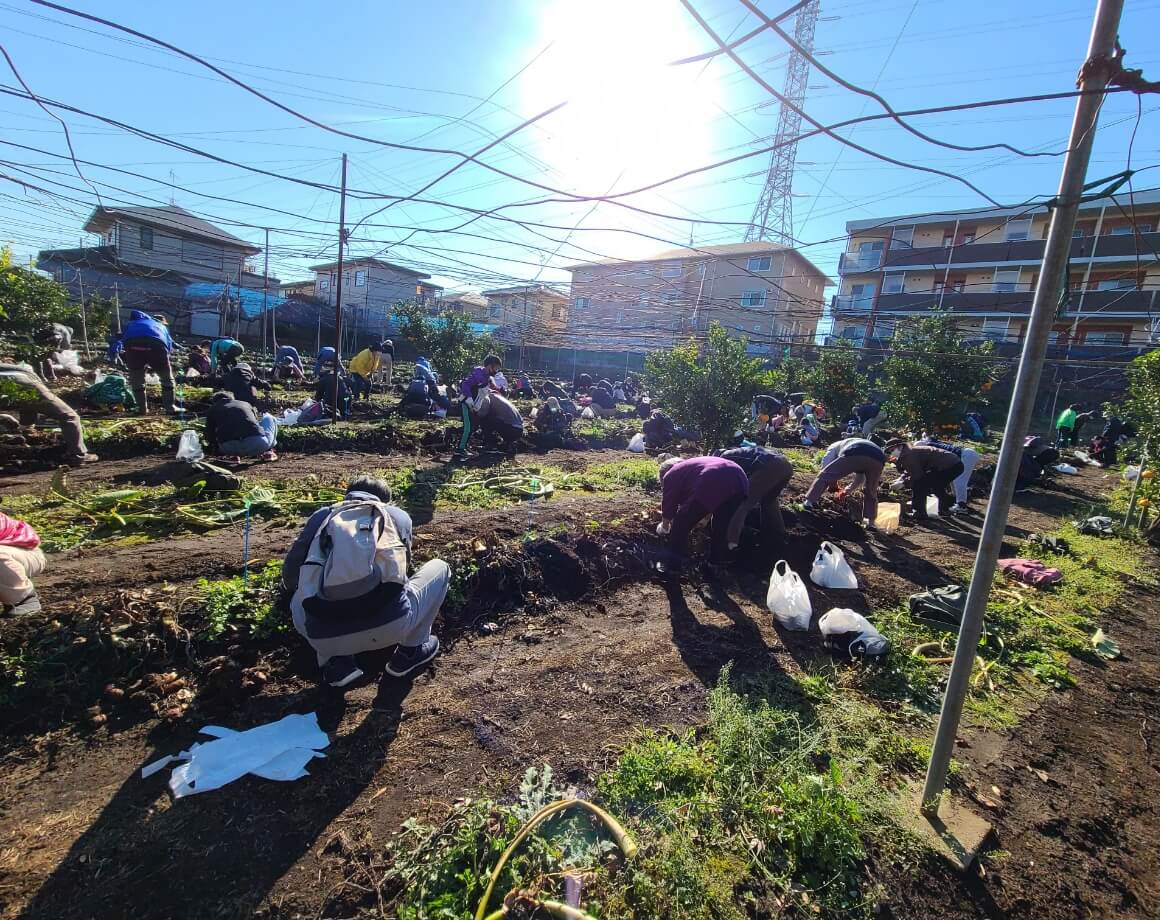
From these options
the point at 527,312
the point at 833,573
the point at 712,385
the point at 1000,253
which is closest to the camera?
the point at 833,573

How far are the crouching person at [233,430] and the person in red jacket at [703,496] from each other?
6399 mm

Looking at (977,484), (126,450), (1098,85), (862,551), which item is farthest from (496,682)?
(977,484)

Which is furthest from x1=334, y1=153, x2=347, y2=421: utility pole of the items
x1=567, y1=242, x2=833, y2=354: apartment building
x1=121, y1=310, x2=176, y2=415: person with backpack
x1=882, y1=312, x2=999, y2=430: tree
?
x1=567, y1=242, x2=833, y2=354: apartment building

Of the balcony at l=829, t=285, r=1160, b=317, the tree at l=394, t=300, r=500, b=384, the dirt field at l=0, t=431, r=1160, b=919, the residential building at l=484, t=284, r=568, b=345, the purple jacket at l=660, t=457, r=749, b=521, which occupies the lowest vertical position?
the dirt field at l=0, t=431, r=1160, b=919

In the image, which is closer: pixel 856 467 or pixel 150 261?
pixel 856 467

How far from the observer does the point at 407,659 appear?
3.30 m

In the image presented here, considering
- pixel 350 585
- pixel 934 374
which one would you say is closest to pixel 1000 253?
pixel 934 374

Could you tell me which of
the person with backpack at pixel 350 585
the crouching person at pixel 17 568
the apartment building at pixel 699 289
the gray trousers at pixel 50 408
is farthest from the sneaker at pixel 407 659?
the apartment building at pixel 699 289

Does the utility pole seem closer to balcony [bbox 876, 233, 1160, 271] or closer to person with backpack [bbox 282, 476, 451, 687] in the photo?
person with backpack [bbox 282, 476, 451, 687]

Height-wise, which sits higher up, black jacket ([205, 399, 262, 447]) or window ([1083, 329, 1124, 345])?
window ([1083, 329, 1124, 345])

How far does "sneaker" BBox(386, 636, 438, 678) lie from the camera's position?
10.7 ft

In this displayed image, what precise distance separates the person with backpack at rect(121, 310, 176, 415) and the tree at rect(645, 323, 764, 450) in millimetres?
9286

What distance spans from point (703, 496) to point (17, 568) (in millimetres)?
5146

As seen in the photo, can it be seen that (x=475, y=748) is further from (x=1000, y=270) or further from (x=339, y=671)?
(x=1000, y=270)
